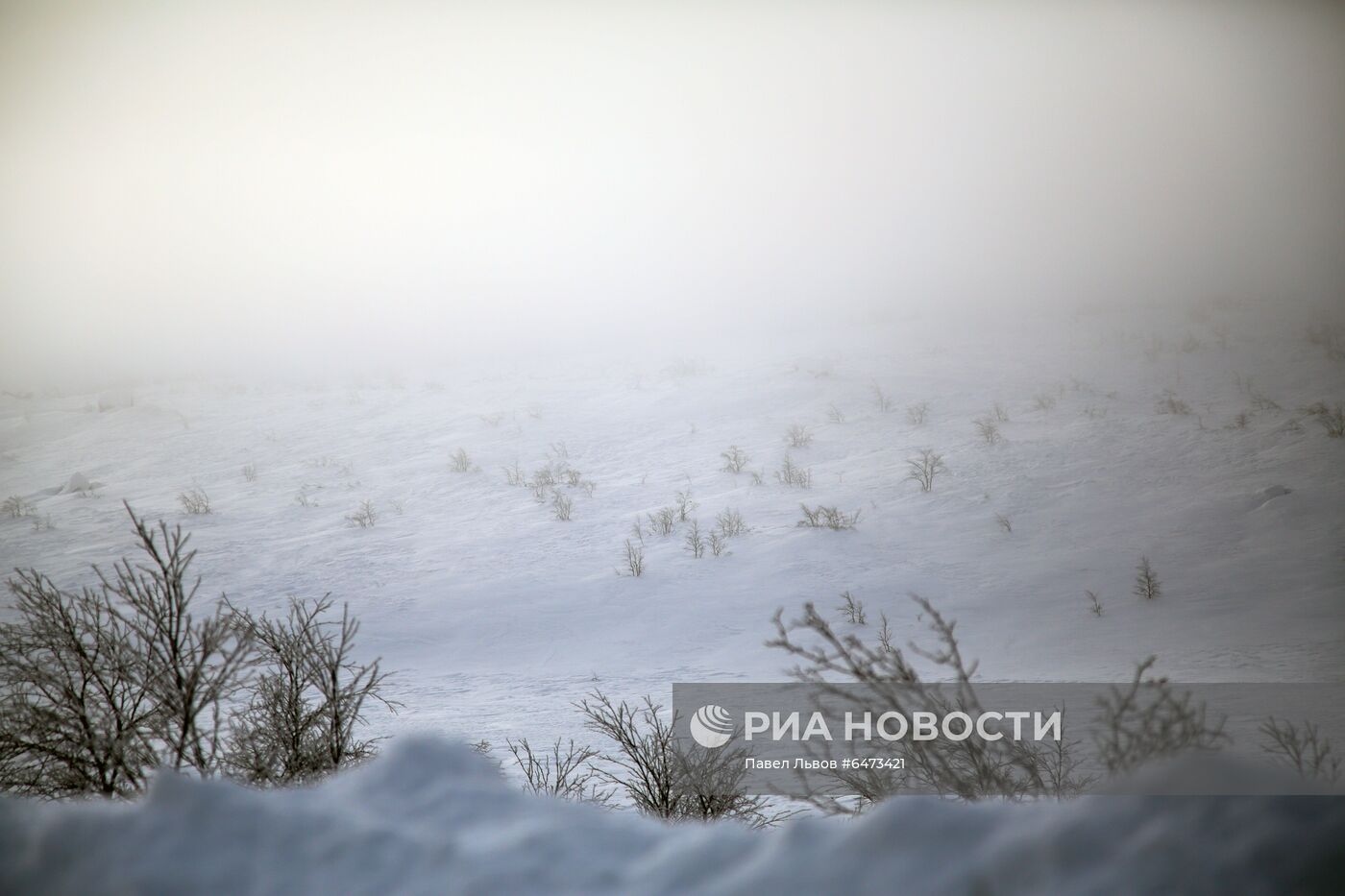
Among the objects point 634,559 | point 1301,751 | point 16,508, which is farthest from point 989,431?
point 16,508

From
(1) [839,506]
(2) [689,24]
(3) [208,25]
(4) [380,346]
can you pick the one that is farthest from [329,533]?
(2) [689,24]

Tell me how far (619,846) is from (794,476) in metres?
8.12

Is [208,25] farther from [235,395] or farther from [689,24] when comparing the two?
[689,24]

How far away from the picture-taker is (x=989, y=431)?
9.32 metres

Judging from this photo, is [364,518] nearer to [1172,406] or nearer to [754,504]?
[754,504]

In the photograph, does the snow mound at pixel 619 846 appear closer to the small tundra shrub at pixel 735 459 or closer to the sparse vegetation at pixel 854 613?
the sparse vegetation at pixel 854 613

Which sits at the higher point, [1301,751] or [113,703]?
[113,703]

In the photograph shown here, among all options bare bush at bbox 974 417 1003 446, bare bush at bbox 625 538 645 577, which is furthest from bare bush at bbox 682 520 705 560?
bare bush at bbox 974 417 1003 446

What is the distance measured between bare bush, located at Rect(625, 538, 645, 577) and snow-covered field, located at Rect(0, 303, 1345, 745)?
0.15 meters

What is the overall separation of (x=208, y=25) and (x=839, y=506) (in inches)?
563

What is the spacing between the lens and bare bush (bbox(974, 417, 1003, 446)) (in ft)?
30.2

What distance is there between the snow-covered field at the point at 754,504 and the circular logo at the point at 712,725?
0.82 meters

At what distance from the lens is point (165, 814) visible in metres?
0.92

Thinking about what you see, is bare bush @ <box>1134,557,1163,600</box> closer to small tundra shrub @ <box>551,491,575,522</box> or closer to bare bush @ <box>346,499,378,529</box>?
small tundra shrub @ <box>551,491,575,522</box>
